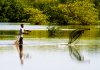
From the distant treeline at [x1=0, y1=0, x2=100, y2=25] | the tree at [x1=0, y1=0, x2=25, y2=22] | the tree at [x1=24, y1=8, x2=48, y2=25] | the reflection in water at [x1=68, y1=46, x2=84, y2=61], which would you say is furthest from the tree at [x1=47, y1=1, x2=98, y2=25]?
the reflection in water at [x1=68, y1=46, x2=84, y2=61]

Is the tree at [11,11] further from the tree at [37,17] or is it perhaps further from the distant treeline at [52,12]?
the tree at [37,17]

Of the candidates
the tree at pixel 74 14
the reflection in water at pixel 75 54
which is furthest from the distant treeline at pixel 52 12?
the reflection in water at pixel 75 54

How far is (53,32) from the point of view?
5203cm

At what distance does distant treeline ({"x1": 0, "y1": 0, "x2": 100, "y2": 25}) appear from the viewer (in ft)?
261

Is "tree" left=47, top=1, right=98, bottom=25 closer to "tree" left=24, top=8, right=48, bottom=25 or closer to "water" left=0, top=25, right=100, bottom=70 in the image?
"tree" left=24, top=8, right=48, bottom=25

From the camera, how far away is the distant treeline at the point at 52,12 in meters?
79.5

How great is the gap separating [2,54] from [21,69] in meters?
6.81

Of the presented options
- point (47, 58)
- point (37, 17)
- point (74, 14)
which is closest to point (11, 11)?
point (37, 17)

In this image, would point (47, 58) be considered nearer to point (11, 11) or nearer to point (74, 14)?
point (74, 14)

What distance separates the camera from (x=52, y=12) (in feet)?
273

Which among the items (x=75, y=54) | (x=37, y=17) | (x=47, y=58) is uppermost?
(x=47, y=58)

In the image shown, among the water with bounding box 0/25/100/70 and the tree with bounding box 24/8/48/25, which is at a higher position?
the water with bounding box 0/25/100/70

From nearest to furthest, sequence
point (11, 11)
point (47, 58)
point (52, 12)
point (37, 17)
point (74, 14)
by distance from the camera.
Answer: point (47, 58) < point (37, 17) < point (74, 14) < point (52, 12) < point (11, 11)

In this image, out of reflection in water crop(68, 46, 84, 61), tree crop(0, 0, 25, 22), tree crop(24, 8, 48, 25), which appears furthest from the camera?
tree crop(0, 0, 25, 22)
